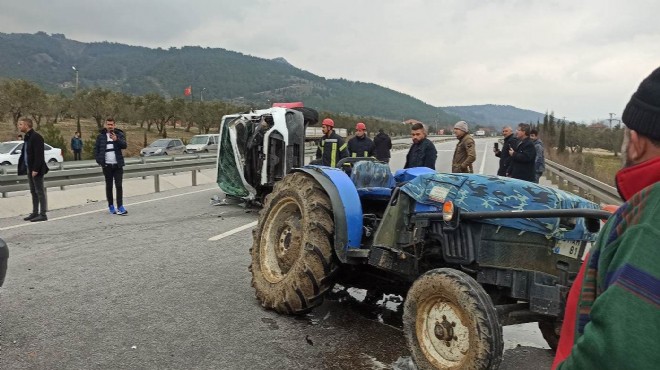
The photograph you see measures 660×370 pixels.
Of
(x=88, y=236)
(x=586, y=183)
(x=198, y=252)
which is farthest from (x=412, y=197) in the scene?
(x=586, y=183)

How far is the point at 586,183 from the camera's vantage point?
12.5 m

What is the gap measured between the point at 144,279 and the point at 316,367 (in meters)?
2.71

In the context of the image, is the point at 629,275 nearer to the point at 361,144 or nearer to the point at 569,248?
the point at 569,248

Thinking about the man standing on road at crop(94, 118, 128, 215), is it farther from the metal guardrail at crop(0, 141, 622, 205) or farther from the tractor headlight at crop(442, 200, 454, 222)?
the tractor headlight at crop(442, 200, 454, 222)

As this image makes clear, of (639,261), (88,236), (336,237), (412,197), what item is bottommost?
(88,236)

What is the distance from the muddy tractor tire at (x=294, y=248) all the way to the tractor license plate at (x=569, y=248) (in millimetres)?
1771

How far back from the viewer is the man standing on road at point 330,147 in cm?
1040

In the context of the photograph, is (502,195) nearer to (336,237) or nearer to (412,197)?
(412,197)

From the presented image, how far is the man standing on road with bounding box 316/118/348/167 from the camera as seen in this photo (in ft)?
34.1

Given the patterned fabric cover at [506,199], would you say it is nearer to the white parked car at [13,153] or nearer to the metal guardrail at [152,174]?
the metal guardrail at [152,174]

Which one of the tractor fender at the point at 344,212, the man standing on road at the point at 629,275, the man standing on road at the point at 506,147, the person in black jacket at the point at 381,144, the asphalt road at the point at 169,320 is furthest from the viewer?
the person in black jacket at the point at 381,144

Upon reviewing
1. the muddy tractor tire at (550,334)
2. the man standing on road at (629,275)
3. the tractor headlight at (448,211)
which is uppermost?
the man standing on road at (629,275)

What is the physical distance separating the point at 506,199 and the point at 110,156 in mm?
8539

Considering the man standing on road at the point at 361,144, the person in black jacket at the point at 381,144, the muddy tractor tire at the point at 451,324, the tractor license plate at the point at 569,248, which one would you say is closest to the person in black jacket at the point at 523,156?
the man standing on road at the point at 361,144
